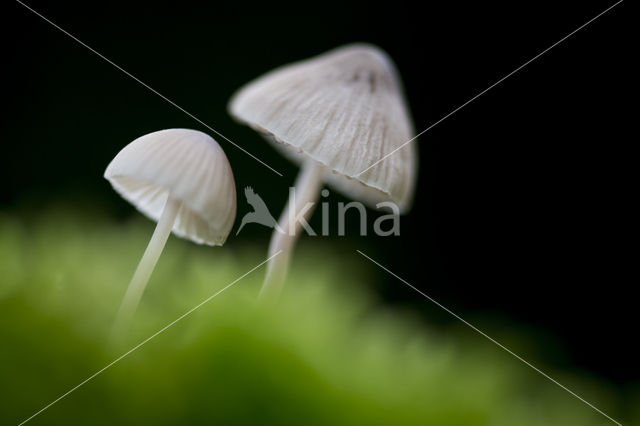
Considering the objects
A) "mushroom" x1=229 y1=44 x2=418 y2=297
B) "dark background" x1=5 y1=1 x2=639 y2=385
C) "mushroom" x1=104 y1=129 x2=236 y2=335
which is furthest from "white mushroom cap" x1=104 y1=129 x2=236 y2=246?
"dark background" x1=5 y1=1 x2=639 y2=385

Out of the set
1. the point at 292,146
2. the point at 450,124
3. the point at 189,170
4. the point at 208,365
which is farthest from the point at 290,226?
the point at 450,124

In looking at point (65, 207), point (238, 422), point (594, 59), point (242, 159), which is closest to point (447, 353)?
point (238, 422)

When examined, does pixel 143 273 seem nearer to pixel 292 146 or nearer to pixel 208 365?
pixel 208 365

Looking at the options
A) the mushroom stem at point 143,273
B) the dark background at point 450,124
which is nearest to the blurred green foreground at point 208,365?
the mushroom stem at point 143,273

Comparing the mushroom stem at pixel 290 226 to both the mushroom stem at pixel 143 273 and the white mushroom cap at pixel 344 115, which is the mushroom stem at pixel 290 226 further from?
the mushroom stem at pixel 143 273

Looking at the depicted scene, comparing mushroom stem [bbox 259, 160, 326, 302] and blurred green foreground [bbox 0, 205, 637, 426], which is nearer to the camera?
blurred green foreground [bbox 0, 205, 637, 426]

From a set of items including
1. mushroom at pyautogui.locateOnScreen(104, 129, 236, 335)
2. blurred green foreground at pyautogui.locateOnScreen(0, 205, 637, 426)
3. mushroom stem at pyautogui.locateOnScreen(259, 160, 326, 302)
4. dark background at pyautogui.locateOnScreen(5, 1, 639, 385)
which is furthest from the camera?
dark background at pyautogui.locateOnScreen(5, 1, 639, 385)

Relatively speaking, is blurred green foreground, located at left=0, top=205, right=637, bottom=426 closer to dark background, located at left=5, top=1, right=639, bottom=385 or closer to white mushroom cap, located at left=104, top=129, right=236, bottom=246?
white mushroom cap, located at left=104, top=129, right=236, bottom=246
